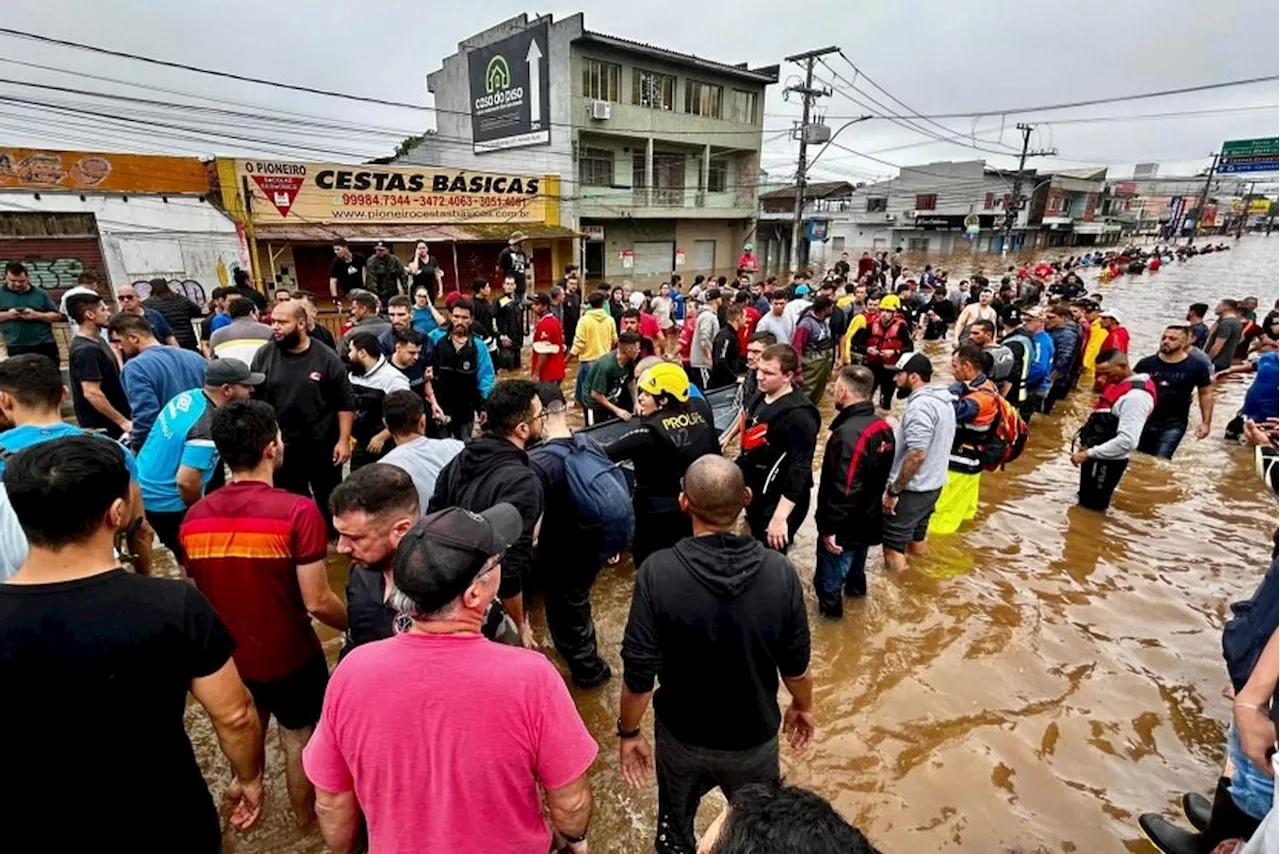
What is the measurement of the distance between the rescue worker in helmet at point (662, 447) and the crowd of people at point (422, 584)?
0.02 m

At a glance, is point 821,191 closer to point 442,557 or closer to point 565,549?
point 565,549

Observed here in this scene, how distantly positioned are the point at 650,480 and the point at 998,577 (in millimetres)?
3144

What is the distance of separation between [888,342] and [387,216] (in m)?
16.5

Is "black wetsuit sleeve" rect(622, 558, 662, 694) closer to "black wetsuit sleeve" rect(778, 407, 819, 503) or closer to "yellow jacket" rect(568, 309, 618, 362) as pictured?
"black wetsuit sleeve" rect(778, 407, 819, 503)

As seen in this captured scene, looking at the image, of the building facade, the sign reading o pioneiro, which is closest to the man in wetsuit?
the building facade

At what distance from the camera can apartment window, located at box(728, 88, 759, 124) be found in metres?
29.0

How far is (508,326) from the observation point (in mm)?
10547

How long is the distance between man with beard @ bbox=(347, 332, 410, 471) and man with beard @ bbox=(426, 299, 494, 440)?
1.94 ft

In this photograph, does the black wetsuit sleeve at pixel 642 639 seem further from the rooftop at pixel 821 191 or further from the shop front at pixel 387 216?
the rooftop at pixel 821 191

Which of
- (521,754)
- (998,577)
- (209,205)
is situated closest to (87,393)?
(521,754)

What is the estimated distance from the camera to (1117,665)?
3.75 meters

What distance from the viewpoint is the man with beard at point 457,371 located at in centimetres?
538

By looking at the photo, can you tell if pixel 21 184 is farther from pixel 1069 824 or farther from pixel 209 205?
pixel 1069 824

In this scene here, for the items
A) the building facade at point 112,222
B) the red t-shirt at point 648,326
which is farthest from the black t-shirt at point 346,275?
the building facade at point 112,222
